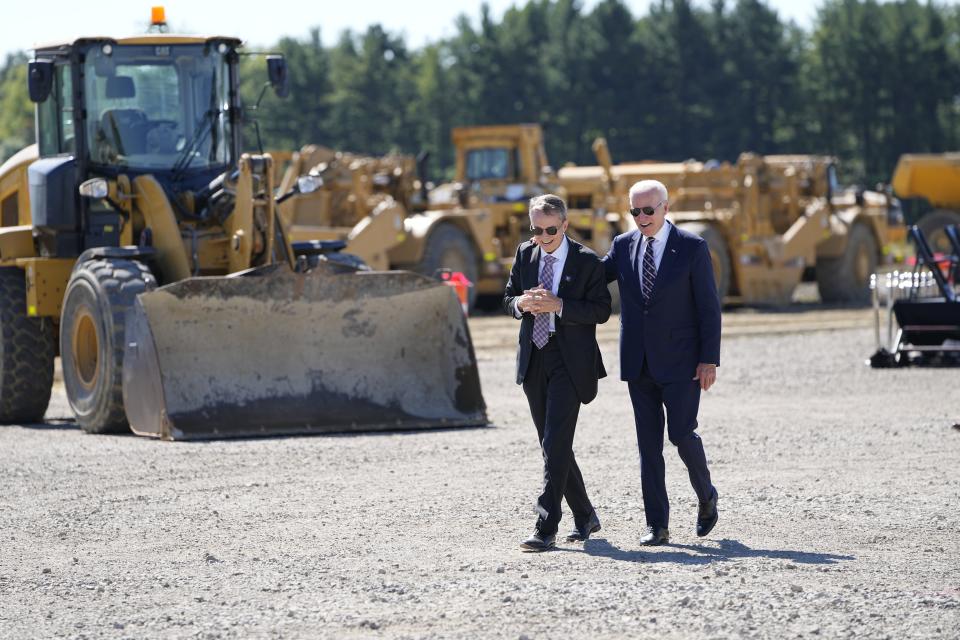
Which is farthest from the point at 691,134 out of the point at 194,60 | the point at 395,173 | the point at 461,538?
the point at 461,538

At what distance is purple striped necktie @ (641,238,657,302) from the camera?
7555 mm

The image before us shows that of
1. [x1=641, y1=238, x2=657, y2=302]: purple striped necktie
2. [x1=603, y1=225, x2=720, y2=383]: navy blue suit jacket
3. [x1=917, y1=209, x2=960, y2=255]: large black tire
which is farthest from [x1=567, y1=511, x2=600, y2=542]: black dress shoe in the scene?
[x1=917, y1=209, x2=960, y2=255]: large black tire

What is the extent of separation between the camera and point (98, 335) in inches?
482

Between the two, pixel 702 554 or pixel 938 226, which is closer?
pixel 702 554

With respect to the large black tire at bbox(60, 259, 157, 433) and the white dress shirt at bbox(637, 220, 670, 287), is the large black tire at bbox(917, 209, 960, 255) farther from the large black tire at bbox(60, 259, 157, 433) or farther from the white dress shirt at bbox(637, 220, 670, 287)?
the white dress shirt at bbox(637, 220, 670, 287)

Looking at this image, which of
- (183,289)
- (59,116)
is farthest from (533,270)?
(59,116)

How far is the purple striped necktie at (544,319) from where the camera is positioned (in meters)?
7.58

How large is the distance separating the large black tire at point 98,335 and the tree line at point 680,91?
63802 millimetres

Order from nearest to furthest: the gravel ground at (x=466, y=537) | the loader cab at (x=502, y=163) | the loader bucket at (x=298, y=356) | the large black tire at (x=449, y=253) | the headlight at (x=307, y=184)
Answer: the gravel ground at (x=466, y=537)
the loader bucket at (x=298, y=356)
the headlight at (x=307, y=184)
the large black tire at (x=449, y=253)
the loader cab at (x=502, y=163)

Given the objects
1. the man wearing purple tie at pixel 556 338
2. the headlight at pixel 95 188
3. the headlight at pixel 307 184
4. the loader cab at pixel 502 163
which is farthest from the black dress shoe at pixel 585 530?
the loader cab at pixel 502 163

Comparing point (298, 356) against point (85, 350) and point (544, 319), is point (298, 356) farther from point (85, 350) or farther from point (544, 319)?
point (544, 319)

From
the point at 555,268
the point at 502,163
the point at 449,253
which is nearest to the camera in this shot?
the point at 555,268

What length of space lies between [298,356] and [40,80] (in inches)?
111

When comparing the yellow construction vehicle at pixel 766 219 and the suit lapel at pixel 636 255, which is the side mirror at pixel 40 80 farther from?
the yellow construction vehicle at pixel 766 219
